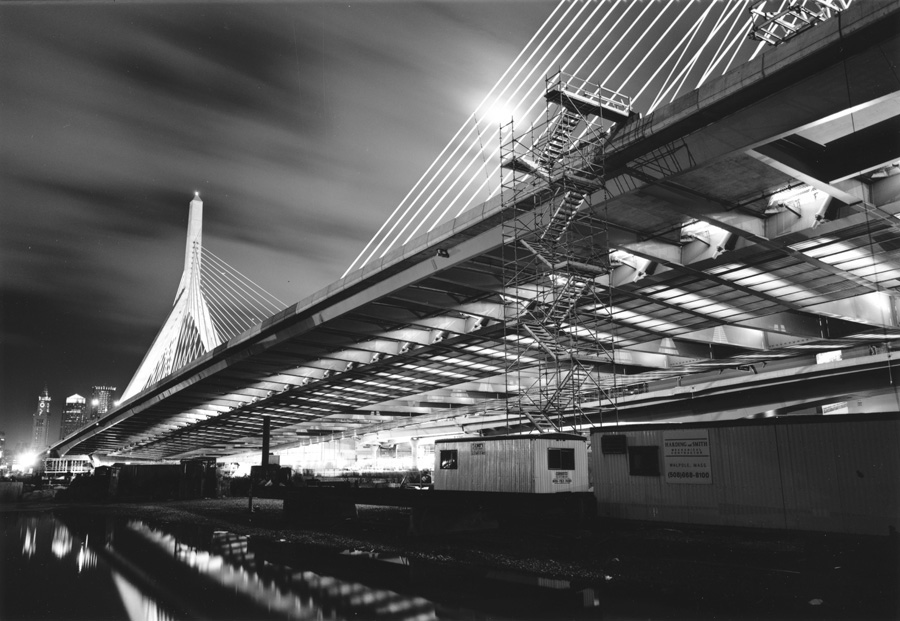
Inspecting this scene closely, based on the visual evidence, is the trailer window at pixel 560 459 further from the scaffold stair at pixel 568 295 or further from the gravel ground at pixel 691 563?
the scaffold stair at pixel 568 295

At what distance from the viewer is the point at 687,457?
62.4 ft

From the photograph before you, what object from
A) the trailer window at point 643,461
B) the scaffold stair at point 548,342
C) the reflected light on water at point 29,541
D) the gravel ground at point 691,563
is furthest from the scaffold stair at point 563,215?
the reflected light on water at point 29,541

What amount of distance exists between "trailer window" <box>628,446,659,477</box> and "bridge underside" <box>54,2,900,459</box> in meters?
2.64

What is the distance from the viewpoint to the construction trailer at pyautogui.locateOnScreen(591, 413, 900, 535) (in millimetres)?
15859

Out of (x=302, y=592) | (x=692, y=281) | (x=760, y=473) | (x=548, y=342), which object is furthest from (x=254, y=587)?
(x=692, y=281)

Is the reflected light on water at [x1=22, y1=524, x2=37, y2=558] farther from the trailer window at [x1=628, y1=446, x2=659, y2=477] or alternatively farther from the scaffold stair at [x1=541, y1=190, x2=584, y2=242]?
the scaffold stair at [x1=541, y1=190, x2=584, y2=242]

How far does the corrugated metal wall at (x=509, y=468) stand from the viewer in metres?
19.8

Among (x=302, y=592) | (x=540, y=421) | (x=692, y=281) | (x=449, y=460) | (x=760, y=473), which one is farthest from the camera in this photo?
(x=692, y=281)

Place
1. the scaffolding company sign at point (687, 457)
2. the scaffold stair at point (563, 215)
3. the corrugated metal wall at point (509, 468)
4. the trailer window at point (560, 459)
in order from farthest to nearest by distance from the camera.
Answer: the scaffold stair at point (563, 215), the trailer window at point (560, 459), the corrugated metal wall at point (509, 468), the scaffolding company sign at point (687, 457)

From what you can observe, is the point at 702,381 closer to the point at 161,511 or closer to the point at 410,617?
the point at 161,511

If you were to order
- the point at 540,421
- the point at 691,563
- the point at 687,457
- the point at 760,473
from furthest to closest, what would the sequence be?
the point at 540,421, the point at 687,457, the point at 760,473, the point at 691,563

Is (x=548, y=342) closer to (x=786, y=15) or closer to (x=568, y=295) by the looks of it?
(x=568, y=295)

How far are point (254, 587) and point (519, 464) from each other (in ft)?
29.9

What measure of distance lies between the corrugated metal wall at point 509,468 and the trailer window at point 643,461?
1652 millimetres
